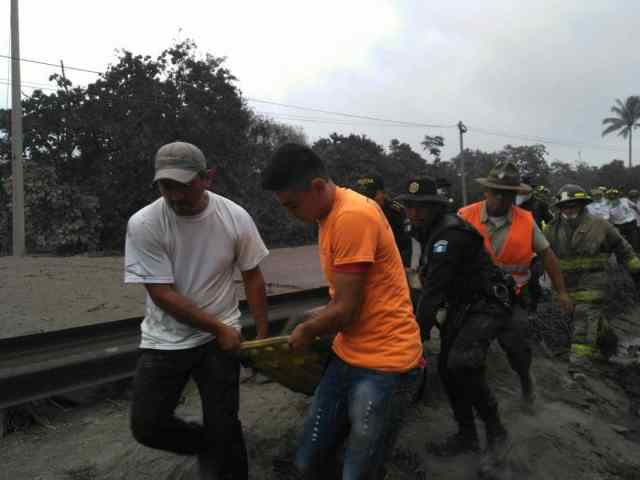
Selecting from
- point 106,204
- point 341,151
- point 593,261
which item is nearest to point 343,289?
point 593,261

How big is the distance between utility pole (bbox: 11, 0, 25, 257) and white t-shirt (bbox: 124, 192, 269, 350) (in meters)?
16.2

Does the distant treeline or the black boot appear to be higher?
the distant treeline

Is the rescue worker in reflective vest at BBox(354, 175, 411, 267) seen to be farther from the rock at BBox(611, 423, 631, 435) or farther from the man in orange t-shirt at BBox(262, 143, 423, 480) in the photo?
the man in orange t-shirt at BBox(262, 143, 423, 480)

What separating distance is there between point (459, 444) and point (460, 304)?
0.94 metres

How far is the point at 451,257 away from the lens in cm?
353

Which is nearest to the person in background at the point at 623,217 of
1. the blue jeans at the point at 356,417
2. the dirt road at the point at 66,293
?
the dirt road at the point at 66,293

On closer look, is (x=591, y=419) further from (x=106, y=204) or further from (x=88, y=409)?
(x=106, y=204)

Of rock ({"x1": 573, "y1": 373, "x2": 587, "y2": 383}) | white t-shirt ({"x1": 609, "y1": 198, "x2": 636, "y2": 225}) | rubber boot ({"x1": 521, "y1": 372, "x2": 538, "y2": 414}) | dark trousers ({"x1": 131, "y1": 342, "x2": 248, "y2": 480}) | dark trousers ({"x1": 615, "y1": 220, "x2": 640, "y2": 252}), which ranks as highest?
white t-shirt ({"x1": 609, "y1": 198, "x2": 636, "y2": 225})

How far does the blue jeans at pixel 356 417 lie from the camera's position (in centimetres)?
238

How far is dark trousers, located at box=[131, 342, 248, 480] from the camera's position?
2.80m

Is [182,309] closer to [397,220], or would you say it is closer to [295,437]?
[295,437]

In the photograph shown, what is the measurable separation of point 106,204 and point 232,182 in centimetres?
503

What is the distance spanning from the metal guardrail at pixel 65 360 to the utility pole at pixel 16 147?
49.7 ft

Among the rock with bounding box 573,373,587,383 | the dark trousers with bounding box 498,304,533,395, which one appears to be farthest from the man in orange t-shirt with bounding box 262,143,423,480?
the rock with bounding box 573,373,587,383
